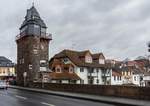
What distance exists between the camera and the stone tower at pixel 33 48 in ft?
235

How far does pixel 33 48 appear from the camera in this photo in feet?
238

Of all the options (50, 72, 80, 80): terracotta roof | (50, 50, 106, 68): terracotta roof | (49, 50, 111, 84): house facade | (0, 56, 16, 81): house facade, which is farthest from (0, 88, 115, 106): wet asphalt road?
(0, 56, 16, 81): house facade

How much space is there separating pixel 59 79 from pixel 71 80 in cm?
299

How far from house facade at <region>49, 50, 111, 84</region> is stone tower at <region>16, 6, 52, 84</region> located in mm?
10005

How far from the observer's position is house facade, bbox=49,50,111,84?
8725 centimetres

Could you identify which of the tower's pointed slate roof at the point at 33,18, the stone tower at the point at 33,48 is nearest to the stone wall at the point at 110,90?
the stone tower at the point at 33,48

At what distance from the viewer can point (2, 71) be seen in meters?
138

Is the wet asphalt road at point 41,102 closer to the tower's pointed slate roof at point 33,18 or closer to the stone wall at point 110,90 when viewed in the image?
the stone wall at point 110,90

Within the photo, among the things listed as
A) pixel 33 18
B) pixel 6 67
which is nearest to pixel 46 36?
pixel 33 18

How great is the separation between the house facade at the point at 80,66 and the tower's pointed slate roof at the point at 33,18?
13.8 m

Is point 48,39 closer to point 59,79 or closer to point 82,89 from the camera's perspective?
point 59,79

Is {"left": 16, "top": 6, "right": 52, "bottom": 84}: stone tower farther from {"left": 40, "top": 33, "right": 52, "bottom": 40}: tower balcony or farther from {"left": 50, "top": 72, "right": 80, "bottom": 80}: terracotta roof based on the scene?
{"left": 50, "top": 72, "right": 80, "bottom": 80}: terracotta roof

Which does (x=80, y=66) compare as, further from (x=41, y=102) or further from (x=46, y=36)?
(x=41, y=102)

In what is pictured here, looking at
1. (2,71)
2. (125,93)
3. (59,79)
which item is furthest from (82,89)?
(2,71)
